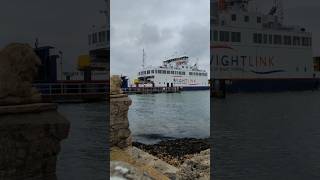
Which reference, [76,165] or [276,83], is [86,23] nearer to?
[76,165]

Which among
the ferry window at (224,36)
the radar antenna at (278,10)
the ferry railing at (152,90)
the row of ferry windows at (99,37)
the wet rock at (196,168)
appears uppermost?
the radar antenna at (278,10)

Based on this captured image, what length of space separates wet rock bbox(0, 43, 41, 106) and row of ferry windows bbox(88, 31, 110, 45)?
72cm

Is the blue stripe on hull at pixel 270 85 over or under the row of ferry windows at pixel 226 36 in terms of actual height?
under

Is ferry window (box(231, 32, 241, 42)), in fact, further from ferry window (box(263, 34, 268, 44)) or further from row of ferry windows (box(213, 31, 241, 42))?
ferry window (box(263, 34, 268, 44))

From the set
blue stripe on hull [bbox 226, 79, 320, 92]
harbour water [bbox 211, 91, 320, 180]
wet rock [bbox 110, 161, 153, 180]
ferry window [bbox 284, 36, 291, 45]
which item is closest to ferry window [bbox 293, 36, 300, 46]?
ferry window [bbox 284, 36, 291, 45]

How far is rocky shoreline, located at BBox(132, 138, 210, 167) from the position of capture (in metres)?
9.93

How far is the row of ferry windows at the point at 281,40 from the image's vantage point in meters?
5.95

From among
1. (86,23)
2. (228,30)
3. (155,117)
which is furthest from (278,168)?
(155,117)

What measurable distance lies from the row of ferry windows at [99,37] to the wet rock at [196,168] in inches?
184

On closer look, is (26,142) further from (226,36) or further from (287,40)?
(287,40)

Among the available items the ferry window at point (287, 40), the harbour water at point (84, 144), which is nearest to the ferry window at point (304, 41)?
the ferry window at point (287, 40)

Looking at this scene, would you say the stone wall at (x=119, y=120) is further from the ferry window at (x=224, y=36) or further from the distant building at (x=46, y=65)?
the distant building at (x=46, y=65)

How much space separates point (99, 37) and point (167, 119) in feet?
21.8

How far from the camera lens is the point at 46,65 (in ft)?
15.3
